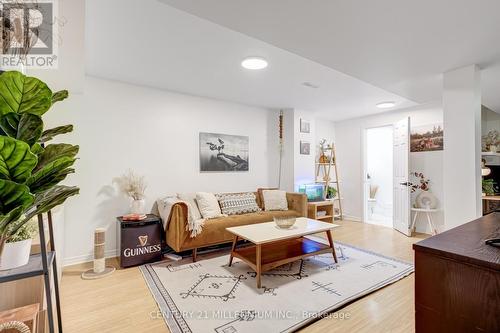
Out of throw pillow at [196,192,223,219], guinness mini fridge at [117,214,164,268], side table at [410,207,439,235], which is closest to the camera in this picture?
guinness mini fridge at [117,214,164,268]

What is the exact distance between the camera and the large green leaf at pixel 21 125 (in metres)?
0.64

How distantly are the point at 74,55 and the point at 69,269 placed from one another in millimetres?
2462

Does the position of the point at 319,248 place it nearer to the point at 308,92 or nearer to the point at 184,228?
the point at 184,228

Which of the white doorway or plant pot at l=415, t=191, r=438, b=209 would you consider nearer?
plant pot at l=415, t=191, r=438, b=209

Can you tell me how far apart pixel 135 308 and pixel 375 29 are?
2.88m

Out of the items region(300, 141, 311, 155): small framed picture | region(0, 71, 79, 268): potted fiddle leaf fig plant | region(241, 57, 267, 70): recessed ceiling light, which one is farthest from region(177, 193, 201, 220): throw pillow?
region(0, 71, 79, 268): potted fiddle leaf fig plant

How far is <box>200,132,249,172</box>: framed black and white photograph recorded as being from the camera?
3.98 meters

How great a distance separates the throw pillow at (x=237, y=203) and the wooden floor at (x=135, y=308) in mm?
1446

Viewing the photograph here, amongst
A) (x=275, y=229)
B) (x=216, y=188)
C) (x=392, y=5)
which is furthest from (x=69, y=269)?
(x=392, y=5)

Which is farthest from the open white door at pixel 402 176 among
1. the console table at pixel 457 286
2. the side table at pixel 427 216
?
the console table at pixel 457 286

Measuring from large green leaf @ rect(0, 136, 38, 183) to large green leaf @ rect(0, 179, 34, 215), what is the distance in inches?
1.5

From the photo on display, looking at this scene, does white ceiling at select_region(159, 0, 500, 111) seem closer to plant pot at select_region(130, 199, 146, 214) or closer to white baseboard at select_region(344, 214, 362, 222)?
plant pot at select_region(130, 199, 146, 214)

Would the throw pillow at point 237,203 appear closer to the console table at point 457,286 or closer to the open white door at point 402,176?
the open white door at point 402,176

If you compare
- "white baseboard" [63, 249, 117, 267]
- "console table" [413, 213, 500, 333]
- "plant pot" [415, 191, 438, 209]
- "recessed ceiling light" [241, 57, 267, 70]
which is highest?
"recessed ceiling light" [241, 57, 267, 70]
